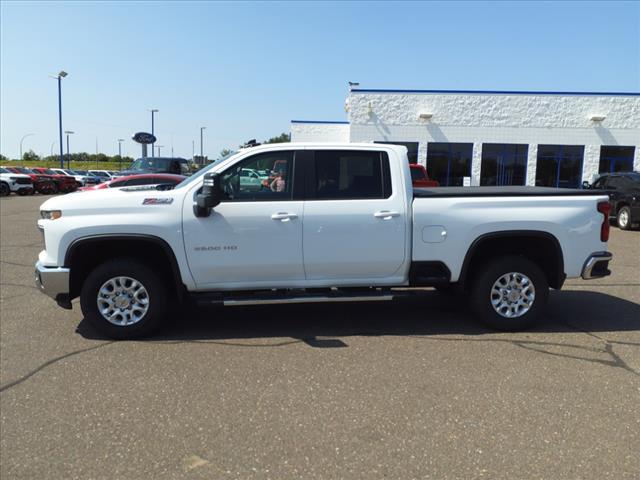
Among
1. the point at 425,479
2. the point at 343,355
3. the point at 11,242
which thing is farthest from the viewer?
the point at 11,242

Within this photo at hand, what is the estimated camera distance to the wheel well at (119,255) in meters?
5.13

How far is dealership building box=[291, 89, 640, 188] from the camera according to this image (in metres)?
26.5

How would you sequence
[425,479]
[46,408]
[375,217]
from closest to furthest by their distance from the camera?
[425,479] → [46,408] → [375,217]

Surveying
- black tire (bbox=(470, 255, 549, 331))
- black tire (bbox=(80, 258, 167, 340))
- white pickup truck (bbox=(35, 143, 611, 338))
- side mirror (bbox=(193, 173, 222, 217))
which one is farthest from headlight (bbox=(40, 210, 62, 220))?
black tire (bbox=(470, 255, 549, 331))

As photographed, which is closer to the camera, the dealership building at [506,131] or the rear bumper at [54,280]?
the rear bumper at [54,280]

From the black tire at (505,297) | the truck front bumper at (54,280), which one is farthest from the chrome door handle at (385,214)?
the truck front bumper at (54,280)

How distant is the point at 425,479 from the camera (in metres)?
2.94

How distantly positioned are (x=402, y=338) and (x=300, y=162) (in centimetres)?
208

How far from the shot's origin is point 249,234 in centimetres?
521

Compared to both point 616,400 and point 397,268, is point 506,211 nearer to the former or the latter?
point 397,268

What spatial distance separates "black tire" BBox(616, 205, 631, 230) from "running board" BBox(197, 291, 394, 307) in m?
12.4

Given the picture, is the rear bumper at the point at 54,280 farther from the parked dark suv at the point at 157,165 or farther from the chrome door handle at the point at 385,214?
the parked dark suv at the point at 157,165

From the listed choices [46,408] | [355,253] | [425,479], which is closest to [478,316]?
[355,253]

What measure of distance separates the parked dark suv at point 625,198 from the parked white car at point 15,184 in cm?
3150
